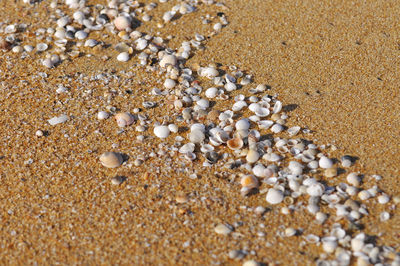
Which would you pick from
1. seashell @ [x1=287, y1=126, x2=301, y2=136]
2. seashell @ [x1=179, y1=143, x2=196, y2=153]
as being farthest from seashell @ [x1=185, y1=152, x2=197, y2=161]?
seashell @ [x1=287, y1=126, x2=301, y2=136]

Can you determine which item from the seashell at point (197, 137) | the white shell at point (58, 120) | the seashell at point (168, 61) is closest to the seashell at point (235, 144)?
the seashell at point (197, 137)

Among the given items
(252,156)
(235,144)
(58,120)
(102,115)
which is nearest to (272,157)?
(252,156)

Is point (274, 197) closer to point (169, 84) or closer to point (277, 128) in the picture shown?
point (277, 128)

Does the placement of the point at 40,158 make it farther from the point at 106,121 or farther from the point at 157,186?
the point at 157,186

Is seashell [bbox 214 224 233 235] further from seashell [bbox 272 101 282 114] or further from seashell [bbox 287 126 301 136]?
seashell [bbox 272 101 282 114]

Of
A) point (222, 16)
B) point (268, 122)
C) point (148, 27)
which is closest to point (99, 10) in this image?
point (148, 27)

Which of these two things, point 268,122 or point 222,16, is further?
point 222,16
